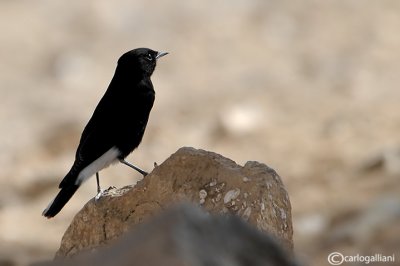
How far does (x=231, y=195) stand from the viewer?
673cm

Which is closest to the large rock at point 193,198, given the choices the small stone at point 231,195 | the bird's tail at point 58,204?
the small stone at point 231,195

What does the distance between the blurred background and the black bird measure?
4.27 meters

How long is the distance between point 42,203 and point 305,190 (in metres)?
3.39

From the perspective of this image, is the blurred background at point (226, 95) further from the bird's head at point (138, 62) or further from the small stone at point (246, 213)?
the small stone at point (246, 213)

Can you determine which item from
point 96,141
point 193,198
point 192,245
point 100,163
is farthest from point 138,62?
point 192,245

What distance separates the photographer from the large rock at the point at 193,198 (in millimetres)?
6676

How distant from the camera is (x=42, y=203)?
14680 mm

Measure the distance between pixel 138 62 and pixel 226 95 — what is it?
894 centimetres

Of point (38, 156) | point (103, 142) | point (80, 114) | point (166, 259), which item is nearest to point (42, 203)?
point (38, 156)

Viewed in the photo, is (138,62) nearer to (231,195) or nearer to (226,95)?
(231,195)

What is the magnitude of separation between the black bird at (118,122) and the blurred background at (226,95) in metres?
4.27

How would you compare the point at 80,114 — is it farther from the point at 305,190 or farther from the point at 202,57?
the point at 305,190

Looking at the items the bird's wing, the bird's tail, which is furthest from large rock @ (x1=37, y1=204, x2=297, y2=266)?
the bird's wing

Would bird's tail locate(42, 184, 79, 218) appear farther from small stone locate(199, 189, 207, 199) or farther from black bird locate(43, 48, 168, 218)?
small stone locate(199, 189, 207, 199)
